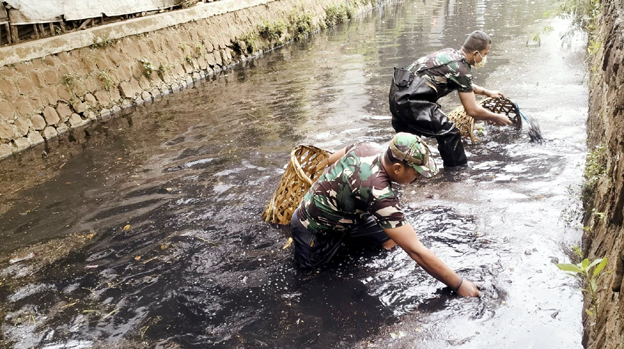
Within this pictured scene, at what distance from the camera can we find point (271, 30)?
16016 mm

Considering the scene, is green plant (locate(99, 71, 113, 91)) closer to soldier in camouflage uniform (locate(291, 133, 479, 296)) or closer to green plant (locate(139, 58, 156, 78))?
green plant (locate(139, 58, 156, 78))

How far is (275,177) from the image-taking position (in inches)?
258

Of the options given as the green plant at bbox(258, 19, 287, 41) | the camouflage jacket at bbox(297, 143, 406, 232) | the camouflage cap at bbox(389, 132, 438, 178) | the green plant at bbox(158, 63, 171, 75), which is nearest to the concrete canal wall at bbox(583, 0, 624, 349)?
the camouflage cap at bbox(389, 132, 438, 178)

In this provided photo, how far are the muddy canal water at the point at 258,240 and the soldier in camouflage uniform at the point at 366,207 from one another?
0.21 meters

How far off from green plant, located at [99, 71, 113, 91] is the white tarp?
3.90ft

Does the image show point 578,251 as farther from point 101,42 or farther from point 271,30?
point 271,30

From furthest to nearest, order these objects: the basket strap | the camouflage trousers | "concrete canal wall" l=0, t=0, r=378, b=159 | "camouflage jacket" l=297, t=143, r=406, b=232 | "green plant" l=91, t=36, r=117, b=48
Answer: "green plant" l=91, t=36, r=117, b=48 → "concrete canal wall" l=0, t=0, r=378, b=159 → the basket strap → the camouflage trousers → "camouflage jacket" l=297, t=143, r=406, b=232

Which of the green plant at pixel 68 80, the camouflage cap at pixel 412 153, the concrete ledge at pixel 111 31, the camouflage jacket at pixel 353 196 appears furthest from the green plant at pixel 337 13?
Result: the camouflage cap at pixel 412 153

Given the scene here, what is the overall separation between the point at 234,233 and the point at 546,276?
9.85ft

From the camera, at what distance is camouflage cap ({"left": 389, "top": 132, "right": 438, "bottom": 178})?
3549 millimetres

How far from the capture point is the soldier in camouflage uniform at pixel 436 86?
5.93m

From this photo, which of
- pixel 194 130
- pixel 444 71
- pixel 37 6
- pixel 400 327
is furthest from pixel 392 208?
pixel 37 6

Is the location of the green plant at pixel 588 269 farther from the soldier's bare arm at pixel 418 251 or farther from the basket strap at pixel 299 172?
the basket strap at pixel 299 172

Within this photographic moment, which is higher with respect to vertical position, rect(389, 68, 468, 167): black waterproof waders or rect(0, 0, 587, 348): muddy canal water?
rect(389, 68, 468, 167): black waterproof waders
